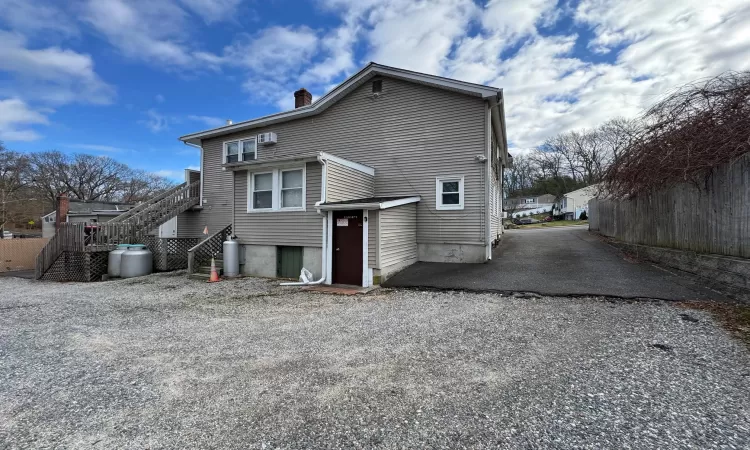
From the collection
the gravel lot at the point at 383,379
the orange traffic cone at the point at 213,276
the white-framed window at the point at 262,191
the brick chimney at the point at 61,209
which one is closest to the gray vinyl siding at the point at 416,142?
the white-framed window at the point at 262,191

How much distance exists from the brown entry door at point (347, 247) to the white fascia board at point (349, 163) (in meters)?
1.49

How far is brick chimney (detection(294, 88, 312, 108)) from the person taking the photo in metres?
14.7

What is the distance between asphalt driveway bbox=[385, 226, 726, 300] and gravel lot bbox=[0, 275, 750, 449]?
952 millimetres

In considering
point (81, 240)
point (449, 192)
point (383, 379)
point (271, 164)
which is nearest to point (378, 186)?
point (449, 192)

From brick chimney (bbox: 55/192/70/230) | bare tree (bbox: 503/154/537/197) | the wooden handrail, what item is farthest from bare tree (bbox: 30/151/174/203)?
bare tree (bbox: 503/154/537/197)

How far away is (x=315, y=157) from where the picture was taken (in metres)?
9.18

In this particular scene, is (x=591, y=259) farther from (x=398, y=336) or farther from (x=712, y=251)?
(x=398, y=336)

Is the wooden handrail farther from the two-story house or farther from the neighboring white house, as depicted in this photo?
the neighboring white house

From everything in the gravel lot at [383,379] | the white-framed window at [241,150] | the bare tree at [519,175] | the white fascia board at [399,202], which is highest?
the bare tree at [519,175]

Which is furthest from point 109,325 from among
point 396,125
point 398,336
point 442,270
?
point 396,125

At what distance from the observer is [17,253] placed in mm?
15406

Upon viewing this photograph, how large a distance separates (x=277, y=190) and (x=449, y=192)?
206 inches

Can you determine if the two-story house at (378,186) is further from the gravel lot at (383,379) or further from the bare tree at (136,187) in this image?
the bare tree at (136,187)

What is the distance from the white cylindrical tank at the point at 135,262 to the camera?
11742 mm
